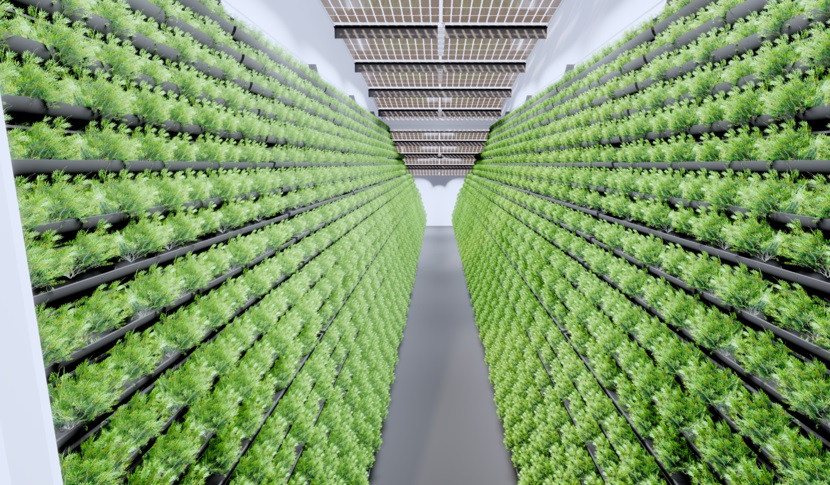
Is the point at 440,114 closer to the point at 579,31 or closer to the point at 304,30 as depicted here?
the point at 579,31

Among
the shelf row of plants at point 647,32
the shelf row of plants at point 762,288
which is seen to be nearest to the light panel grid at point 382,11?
the shelf row of plants at point 647,32

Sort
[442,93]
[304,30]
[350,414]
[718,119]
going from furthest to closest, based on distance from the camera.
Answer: [442,93]
[304,30]
[350,414]
[718,119]

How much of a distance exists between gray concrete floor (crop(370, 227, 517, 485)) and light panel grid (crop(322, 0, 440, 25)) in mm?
6165

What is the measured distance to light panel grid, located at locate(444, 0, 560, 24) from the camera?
7.38 m

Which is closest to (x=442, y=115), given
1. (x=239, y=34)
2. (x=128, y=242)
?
(x=239, y=34)

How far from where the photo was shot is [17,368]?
1066 millimetres

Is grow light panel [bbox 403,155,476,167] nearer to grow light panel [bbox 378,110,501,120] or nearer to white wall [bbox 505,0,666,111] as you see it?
grow light panel [bbox 378,110,501,120]

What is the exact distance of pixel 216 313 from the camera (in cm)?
219

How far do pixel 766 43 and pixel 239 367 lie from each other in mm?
3354

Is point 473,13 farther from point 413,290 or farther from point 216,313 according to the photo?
point 216,313

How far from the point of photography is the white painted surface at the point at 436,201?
2159 cm

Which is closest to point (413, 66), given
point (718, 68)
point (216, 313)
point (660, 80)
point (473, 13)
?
point (473, 13)

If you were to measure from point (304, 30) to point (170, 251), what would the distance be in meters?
5.49

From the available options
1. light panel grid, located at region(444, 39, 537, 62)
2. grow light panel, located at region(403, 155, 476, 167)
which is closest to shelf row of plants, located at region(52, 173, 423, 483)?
light panel grid, located at region(444, 39, 537, 62)
